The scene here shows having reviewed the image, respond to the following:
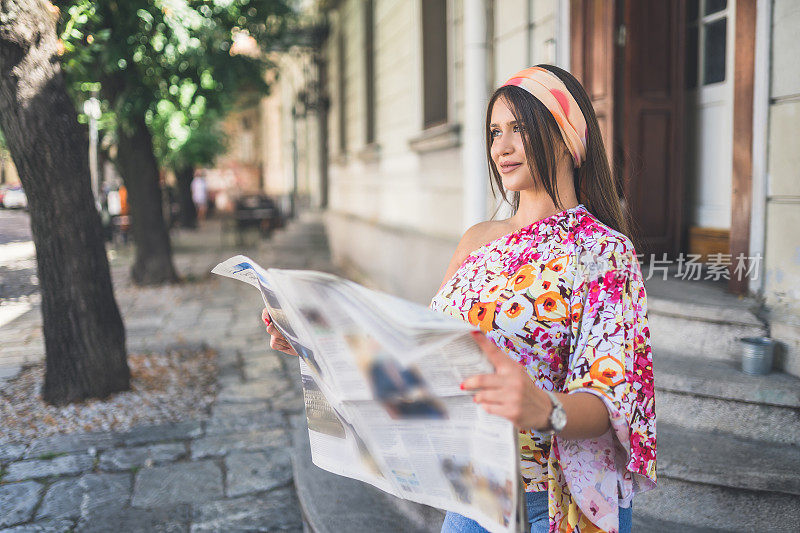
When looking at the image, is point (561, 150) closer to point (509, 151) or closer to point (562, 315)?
point (509, 151)

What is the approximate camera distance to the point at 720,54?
466cm

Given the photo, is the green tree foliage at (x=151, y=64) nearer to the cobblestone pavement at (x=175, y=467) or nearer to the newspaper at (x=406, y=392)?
the cobblestone pavement at (x=175, y=467)

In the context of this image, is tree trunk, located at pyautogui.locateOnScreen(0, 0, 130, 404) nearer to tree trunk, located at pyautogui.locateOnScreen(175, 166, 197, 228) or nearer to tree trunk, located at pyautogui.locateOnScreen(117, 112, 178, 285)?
tree trunk, located at pyautogui.locateOnScreen(117, 112, 178, 285)

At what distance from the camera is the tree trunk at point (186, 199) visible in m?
21.7

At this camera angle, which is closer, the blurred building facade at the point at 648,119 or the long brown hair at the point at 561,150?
the long brown hair at the point at 561,150

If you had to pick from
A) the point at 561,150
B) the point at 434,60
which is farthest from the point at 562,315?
the point at 434,60

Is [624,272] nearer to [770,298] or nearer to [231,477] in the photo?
[770,298]

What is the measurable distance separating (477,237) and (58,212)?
3.95 metres

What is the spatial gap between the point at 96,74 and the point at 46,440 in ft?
16.9

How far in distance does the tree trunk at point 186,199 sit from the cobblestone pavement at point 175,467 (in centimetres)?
1588

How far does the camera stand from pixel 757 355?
3.15 metres

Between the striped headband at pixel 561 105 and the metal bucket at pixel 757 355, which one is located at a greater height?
the striped headband at pixel 561 105

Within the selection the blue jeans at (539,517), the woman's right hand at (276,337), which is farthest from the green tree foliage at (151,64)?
the blue jeans at (539,517)

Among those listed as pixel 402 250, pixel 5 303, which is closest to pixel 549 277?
pixel 5 303
